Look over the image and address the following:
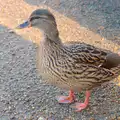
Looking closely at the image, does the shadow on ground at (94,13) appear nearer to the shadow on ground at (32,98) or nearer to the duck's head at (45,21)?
the shadow on ground at (32,98)

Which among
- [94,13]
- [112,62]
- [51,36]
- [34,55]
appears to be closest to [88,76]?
[112,62]

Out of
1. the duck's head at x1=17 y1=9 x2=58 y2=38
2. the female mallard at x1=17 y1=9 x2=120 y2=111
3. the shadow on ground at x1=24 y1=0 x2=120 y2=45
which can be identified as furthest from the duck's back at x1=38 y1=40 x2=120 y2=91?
the shadow on ground at x1=24 y1=0 x2=120 y2=45

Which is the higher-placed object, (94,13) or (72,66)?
(94,13)

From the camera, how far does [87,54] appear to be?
4172 millimetres

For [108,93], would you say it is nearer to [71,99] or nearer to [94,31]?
[71,99]

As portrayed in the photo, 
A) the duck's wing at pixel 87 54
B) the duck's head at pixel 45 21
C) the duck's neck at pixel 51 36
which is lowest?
the duck's wing at pixel 87 54

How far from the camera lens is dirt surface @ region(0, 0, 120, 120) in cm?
439

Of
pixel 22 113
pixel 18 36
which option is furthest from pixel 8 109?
pixel 18 36

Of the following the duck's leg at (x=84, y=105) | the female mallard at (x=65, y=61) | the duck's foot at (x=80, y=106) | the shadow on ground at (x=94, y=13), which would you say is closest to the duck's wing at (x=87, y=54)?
the female mallard at (x=65, y=61)

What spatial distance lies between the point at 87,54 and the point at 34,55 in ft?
4.88

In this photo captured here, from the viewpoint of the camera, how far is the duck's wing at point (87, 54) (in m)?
4.12

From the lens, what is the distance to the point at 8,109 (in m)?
4.41

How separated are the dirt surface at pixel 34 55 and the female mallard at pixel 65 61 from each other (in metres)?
0.42

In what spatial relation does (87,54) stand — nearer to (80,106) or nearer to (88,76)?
(88,76)
